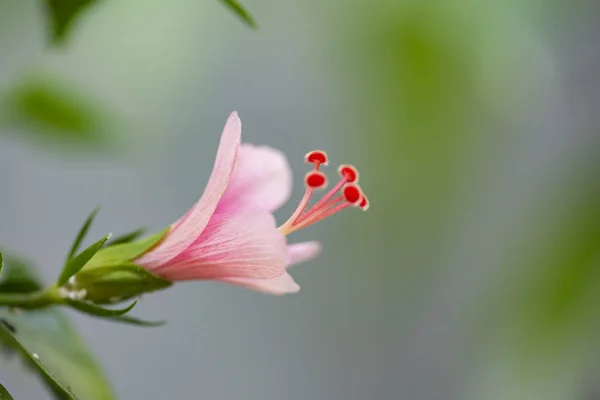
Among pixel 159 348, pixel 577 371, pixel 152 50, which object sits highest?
pixel 152 50

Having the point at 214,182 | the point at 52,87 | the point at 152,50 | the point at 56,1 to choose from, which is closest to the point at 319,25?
the point at 152,50

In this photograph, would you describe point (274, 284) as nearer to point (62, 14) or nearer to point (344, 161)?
point (62, 14)

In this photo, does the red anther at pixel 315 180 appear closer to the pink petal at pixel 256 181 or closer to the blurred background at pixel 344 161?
the pink petal at pixel 256 181

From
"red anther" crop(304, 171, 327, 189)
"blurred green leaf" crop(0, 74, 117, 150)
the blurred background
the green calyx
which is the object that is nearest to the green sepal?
the green calyx

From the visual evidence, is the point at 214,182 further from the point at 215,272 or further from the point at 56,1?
the point at 56,1

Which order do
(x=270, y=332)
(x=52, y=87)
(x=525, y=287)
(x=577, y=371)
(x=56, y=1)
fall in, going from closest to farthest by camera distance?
(x=56, y=1) → (x=52, y=87) → (x=577, y=371) → (x=525, y=287) → (x=270, y=332)

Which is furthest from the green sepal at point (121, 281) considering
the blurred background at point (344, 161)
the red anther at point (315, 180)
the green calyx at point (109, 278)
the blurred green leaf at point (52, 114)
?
the blurred background at point (344, 161)

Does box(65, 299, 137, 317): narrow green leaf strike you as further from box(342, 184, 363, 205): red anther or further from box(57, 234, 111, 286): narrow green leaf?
box(342, 184, 363, 205): red anther
